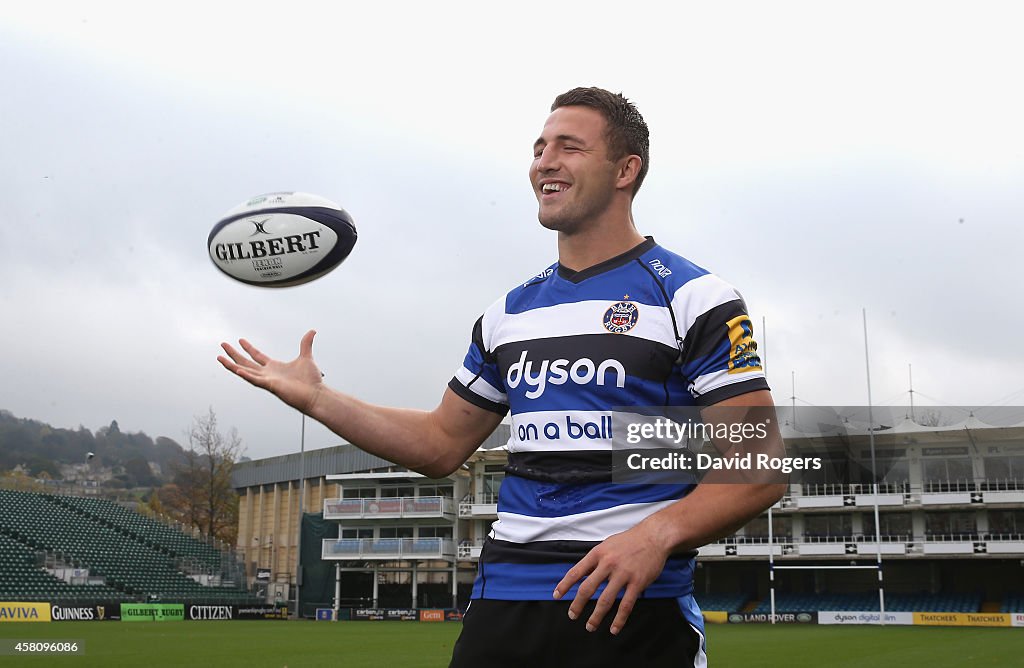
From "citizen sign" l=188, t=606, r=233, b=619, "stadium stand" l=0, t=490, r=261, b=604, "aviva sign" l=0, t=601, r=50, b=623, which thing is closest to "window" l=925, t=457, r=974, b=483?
"stadium stand" l=0, t=490, r=261, b=604

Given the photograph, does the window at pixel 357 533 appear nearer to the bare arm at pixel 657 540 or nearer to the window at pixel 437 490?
the window at pixel 437 490

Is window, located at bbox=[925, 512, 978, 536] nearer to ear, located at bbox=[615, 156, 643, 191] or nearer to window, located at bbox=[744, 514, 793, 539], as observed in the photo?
window, located at bbox=[744, 514, 793, 539]

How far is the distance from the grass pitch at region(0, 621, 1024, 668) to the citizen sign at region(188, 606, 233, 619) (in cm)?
1032

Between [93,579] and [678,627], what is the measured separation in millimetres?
43027

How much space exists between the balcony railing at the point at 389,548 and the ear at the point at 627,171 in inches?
1905

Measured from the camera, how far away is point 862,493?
47.3 meters

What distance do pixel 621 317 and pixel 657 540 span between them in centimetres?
69

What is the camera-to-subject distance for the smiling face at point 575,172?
291 cm

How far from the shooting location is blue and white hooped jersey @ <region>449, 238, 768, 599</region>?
99.7 inches

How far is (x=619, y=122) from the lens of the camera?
2.96 m

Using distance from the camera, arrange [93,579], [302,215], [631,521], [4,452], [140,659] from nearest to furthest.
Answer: [631,521] < [302,215] < [140,659] < [93,579] < [4,452]

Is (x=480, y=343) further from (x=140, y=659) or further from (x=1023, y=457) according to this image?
(x=1023, y=457)

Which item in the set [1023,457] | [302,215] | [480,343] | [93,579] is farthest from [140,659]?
[1023,457]

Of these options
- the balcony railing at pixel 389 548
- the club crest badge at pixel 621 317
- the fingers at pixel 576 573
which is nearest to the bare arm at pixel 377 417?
the club crest badge at pixel 621 317
